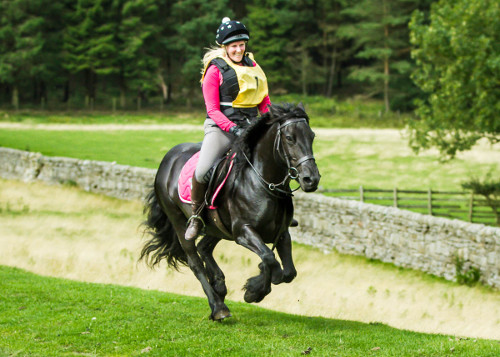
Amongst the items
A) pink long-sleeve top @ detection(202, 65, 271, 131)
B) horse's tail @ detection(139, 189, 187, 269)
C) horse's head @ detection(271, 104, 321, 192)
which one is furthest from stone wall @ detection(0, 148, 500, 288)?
horse's head @ detection(271, 104, 321, 192)

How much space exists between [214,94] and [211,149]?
724 millimetres

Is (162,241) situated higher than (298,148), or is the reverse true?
(298,148)

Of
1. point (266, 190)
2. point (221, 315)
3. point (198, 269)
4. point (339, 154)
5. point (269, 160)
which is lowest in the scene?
point (339, 154)

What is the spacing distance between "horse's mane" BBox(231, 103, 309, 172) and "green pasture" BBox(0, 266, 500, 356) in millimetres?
2096

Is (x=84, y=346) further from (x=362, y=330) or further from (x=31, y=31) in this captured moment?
(x=31, y=31)

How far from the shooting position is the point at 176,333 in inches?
304

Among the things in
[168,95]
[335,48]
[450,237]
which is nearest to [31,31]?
[168,95]

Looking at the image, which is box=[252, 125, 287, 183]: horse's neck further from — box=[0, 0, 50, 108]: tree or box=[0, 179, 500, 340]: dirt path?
box=[0, 0, 50, 108]: tree

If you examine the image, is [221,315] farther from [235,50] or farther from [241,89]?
[235,50]

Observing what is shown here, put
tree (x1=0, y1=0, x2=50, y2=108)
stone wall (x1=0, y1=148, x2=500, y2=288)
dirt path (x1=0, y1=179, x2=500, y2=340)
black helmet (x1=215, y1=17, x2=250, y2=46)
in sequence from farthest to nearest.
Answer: tree (x1=0, y1=0, x2=50, y2=108) < stone wall (x1=0, y1=148, x2=500, y2=288) < dirt path (x1=0, y1=179, x2=500, y2=340) < black helmet (x1=215, y1=17, x2=250, y2=46)

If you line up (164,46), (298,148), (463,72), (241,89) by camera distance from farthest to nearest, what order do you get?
(164,46) → (463,72) → (241,89) → (298,148)

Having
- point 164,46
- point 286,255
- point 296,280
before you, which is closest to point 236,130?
point 286,255

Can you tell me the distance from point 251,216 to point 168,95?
5768 cm

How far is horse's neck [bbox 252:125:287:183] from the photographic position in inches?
286
